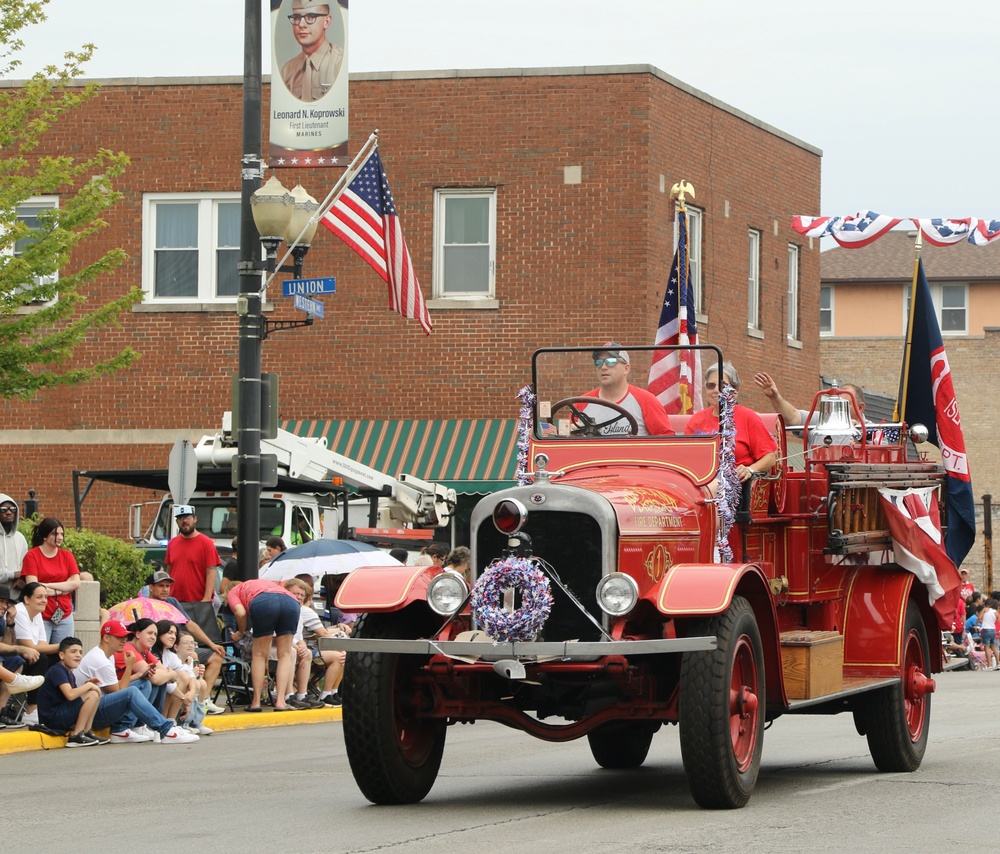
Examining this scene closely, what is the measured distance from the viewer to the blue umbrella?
63.5ft

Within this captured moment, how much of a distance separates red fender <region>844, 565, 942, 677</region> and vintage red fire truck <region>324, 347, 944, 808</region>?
0.09 ft

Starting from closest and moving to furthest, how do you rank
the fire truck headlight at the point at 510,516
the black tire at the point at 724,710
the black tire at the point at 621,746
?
the black tire at the point at 724,710, the fire truck headlight at the point at 510,516, the black tire at the point at 621,746

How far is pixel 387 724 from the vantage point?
9.74 metres

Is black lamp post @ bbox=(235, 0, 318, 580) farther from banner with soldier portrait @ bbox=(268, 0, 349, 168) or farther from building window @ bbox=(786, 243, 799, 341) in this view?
building window @ bbox=(786, 243, 799, 341)

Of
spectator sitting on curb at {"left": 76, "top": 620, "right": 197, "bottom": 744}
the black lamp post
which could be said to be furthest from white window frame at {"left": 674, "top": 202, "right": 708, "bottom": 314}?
spectator sitting on curb at {"left": 76, "top": 620, "right": 197, "bottom": 744}

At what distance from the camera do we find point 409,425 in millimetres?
28312

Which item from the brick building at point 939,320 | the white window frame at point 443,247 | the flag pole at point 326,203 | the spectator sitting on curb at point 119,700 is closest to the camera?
the spectator sitting on curb at point 119,700

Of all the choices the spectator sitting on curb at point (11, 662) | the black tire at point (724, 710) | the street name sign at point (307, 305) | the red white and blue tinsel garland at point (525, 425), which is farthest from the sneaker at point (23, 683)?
the black tire at point (724, 710)

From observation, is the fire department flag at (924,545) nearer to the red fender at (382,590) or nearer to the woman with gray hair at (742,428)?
the woman with gray hair at (742,428)

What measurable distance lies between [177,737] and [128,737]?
0.42m

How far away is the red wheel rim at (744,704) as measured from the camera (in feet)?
31.9

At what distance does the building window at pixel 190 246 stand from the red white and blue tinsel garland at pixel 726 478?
1862 cm

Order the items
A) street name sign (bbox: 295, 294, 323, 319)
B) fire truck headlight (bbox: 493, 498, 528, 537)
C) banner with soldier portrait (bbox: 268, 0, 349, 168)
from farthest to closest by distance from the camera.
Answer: banner with soldier portrait (bbox: 268, 0, 349, 168) → street name sign (bbox: 295, 294, 323, 319) → fire truck headlight (bbox: 493, 498, 528, 537)

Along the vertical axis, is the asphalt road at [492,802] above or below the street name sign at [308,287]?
below
